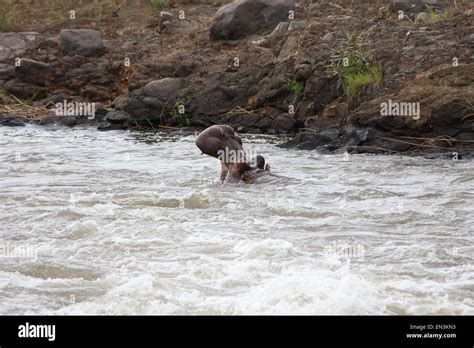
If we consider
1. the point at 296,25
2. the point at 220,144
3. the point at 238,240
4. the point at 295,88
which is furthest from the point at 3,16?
the point at 238,240

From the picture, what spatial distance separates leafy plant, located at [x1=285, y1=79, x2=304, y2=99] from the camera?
14695 millimetres

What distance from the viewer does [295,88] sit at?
14.8 m

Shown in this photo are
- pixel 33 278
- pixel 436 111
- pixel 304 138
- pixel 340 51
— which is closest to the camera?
pixel 33 278

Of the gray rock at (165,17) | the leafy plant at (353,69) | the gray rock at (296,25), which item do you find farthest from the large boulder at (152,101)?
the gray rock at (165,17)

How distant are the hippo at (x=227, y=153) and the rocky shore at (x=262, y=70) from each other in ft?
10.2

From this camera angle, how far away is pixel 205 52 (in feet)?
61.4

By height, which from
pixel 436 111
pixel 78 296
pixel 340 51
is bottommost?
pixel 78 296

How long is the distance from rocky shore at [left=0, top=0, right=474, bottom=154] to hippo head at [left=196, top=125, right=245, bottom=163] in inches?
126

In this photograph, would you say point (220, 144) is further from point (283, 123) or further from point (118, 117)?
point (118, 117)

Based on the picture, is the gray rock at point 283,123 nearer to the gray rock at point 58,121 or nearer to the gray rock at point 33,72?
the gray rock at point 58,121

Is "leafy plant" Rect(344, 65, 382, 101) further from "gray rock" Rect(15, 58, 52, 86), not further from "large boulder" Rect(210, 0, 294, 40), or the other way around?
"gray rock" Rect(15, 58, 52, 86)
